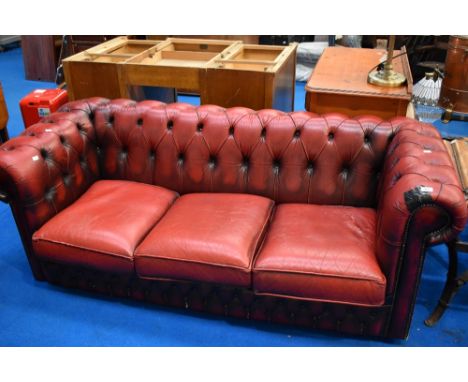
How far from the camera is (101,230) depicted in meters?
2.01

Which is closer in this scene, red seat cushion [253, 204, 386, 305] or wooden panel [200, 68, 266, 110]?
red seat cushion [253, 204, 386, 305]

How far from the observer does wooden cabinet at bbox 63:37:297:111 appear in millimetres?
2613

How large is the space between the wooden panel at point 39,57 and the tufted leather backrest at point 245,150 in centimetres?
351

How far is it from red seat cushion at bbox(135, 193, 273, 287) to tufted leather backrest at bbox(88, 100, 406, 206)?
22 cm

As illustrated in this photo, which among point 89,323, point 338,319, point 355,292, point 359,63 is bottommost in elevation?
point 89,323

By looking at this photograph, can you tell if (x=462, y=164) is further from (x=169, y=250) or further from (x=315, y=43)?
(x=315, y=43)

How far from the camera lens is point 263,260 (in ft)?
5.97

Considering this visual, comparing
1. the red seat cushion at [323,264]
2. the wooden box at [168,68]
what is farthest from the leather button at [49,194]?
the red seat cushion at [323,264]

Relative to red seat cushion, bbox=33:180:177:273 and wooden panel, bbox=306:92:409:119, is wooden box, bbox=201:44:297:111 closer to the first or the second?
wooden panel, bbox=306:92:409:119

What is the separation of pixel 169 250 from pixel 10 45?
→ 6.65 meters

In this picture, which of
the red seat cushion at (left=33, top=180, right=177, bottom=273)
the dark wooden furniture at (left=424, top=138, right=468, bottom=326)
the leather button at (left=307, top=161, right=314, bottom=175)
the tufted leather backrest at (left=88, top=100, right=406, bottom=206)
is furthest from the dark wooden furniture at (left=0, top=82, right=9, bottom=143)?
the dark wooden furniture at (left=424, top=138, right=468, bottom=326)

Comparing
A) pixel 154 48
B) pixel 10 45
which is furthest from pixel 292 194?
pixel 10 45

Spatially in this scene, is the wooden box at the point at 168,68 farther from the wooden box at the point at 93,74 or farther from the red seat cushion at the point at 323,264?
the red seat cushion at the point at 323,264

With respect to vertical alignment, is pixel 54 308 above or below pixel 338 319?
below
